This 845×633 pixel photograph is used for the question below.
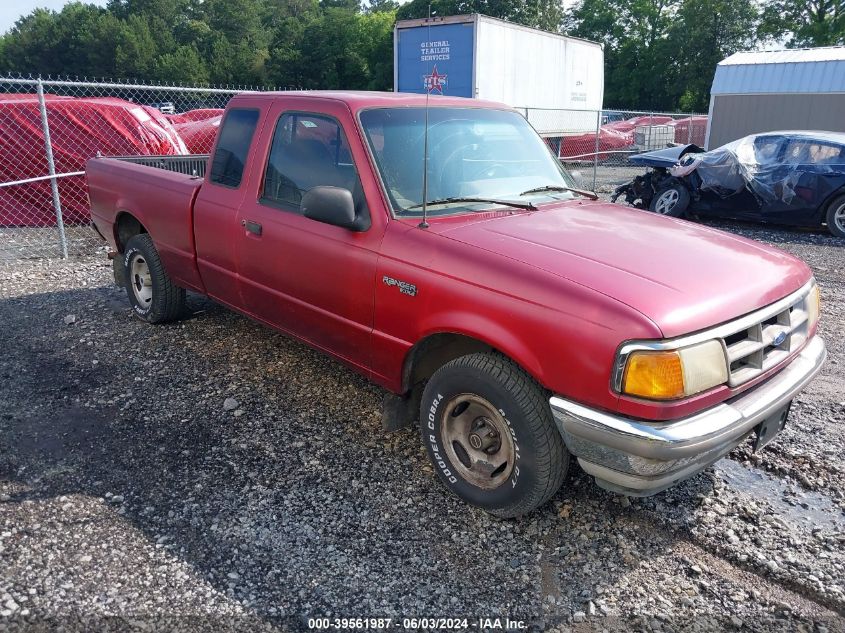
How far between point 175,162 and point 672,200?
814 centimetres

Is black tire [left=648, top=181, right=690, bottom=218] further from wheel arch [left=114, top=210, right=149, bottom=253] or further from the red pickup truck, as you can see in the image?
wheel arch [left=114, top=210, right=149, bottom=253]

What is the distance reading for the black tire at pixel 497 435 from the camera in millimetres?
2881

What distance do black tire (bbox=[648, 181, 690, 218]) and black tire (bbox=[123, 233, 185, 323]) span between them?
8335mm

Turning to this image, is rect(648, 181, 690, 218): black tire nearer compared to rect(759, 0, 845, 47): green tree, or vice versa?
rect(648, 181, 690, 218): black tire

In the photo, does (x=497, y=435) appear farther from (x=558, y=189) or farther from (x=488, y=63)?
(x=488, y=63)

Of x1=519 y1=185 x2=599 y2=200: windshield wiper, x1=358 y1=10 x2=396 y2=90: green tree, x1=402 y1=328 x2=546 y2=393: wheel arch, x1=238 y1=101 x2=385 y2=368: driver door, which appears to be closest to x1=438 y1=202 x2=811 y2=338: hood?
x1=519 y1=185 x2=599 y2=200: windshield wiper

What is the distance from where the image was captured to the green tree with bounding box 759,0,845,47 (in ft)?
134

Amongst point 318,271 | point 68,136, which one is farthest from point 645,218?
point 68,136

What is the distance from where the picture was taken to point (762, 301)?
9.65 feet

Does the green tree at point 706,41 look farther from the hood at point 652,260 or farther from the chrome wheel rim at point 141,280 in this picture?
the hood at point 652,260

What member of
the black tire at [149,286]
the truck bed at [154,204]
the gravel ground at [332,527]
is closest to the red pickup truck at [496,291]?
the truck bed at [154,204]

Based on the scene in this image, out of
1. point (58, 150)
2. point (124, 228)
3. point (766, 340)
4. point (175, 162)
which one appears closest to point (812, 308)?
point (766, 340)

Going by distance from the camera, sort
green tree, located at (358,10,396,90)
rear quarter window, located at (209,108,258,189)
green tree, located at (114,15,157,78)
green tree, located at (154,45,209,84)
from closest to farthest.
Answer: rear quarter window, located at (209,108,258,189)
green tree, located at (358,10,396,90)
green tree, located at (154,45,209,84)
green tree, located at (114,15,157,78)

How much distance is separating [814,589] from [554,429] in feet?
4.09
